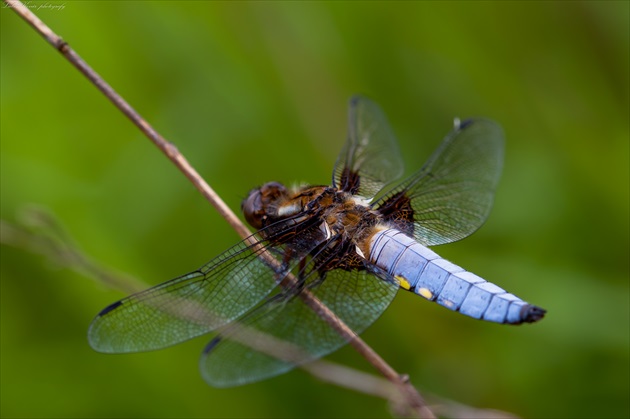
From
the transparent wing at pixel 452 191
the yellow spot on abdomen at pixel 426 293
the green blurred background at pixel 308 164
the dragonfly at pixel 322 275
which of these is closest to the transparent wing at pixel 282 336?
the dragonfly at pixel 322 275

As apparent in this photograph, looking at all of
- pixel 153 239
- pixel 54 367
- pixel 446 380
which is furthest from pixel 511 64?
pixel 54 367

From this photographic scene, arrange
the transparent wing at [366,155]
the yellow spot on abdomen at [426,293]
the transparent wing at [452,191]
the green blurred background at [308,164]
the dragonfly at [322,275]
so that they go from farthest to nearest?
the green blurred background at [308,164], the transparent wing at [366,155], the transparent wing at [452,191], the yellow spot on abdomen at [426,293], the dragonfly at [322,275]

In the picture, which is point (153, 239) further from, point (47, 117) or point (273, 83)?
point (273, 83)

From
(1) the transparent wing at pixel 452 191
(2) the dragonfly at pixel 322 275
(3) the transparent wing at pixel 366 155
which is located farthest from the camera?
(3) the transparent wing at pixel 366 155

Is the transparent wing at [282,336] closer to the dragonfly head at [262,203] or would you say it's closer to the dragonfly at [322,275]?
the dragonfly at [322,275]

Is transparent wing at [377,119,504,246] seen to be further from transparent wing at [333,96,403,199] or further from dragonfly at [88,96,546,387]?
transparent wing at [333,96,403,199]
